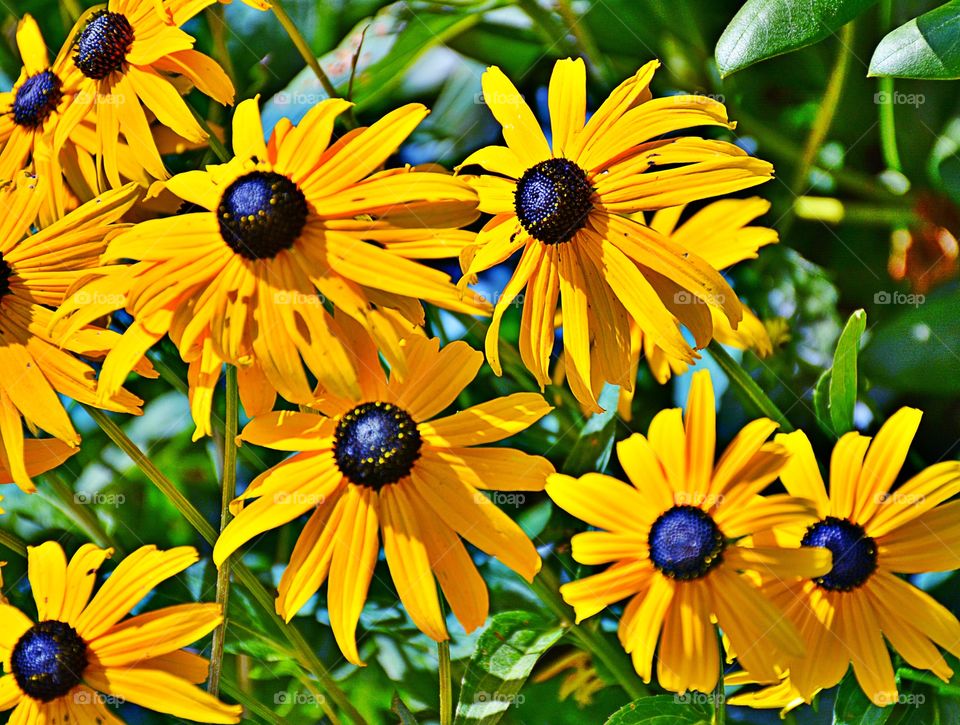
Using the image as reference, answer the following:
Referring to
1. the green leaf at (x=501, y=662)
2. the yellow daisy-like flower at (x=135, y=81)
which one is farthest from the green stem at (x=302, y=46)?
the green leaf at (x=501, y=662)

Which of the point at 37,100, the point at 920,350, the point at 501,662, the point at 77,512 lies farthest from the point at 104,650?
the point at 920,350

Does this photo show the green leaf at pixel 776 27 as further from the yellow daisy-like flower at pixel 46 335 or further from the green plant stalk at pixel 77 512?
the green plant stalk at pixel 77 512

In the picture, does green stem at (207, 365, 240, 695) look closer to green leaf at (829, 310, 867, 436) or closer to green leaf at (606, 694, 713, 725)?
green leaf at (606, 694, 713, 725)

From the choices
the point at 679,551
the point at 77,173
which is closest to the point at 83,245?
the point at 77,173

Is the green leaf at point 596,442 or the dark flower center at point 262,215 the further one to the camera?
the green leaf at point 596,442

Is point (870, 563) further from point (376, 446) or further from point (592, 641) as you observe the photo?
point (376, 446)

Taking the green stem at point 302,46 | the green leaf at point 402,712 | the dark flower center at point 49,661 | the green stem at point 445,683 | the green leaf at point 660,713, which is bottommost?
the dark flower center at point 49,661

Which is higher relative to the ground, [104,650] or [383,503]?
[383,503]
